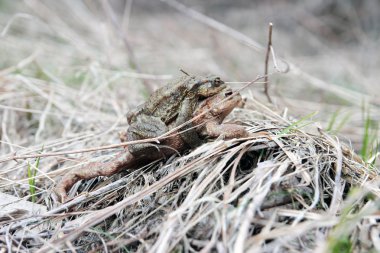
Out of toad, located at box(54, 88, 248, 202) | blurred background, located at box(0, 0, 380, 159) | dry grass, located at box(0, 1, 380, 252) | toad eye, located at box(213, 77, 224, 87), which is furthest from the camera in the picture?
blurred background, located at box(0, 0, 380, 159)

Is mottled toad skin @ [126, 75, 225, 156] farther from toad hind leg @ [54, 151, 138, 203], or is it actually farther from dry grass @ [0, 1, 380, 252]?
dry grass @ [0, 1, 380, 252]

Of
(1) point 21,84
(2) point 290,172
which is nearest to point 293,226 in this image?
(2) point 290,172

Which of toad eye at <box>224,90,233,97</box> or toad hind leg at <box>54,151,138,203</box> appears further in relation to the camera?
toad eye at <box>224,90,233,97</box>

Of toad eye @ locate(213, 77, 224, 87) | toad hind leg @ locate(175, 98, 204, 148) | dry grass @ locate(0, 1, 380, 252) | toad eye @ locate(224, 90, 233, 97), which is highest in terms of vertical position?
toad eye @ locate(213, 77, 224, 87)

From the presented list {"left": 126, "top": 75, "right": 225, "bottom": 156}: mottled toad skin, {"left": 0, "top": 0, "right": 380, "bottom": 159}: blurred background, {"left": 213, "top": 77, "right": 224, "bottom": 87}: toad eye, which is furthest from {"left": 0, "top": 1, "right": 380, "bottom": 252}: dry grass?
{"left": 213, "top": 77, "right": 224, "bottom": 87}: toad eye

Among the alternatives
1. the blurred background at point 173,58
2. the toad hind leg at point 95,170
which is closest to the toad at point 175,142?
the toad hind leg at point 95,170

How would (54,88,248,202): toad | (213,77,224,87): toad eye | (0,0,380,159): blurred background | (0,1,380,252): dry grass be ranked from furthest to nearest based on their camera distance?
(0,0,380,159): blurred background
(213,77,224,87): toad eye
(54,88,248,202): toad
(0,1,380,252): dry grass
